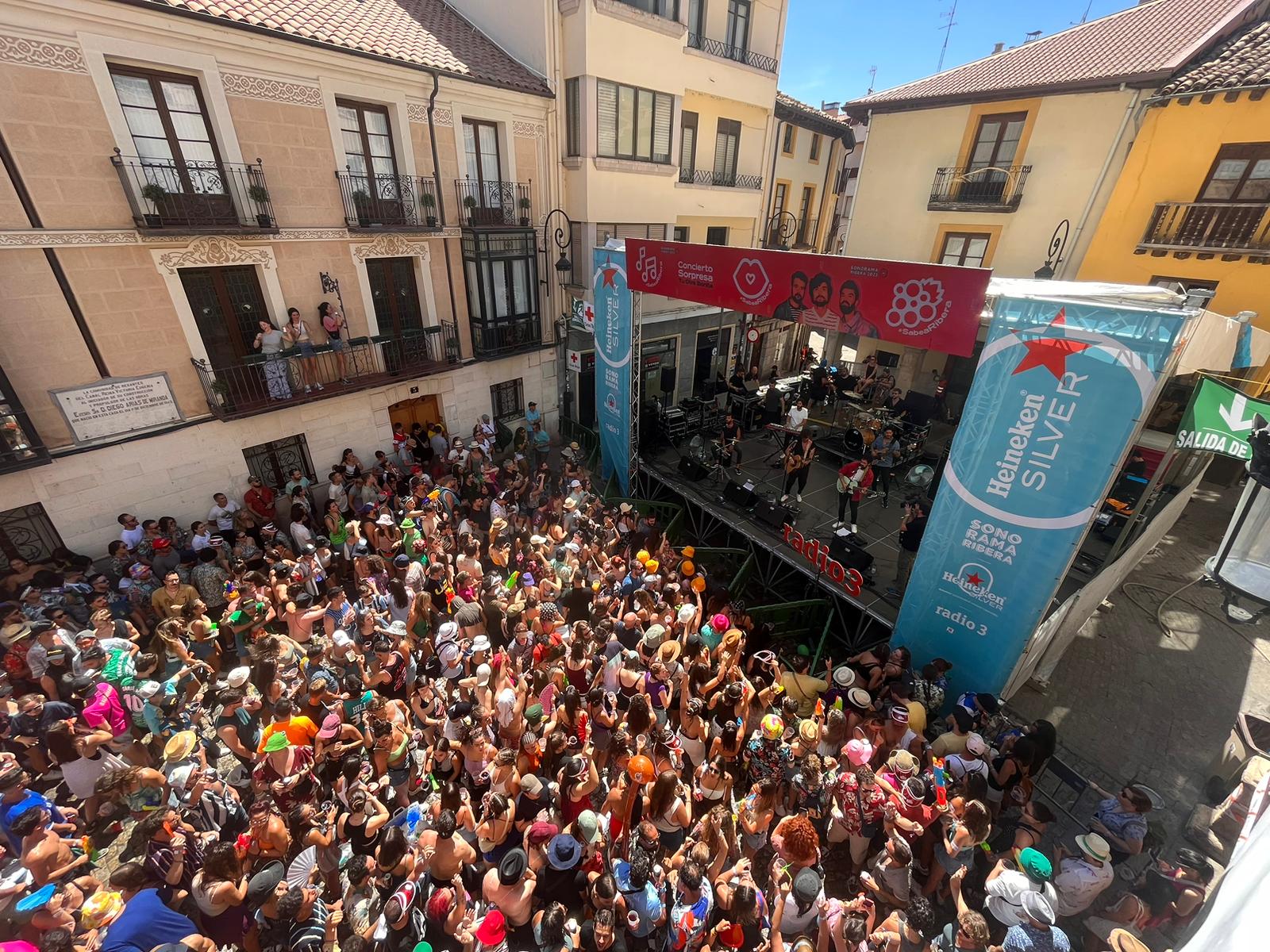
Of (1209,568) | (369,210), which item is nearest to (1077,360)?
(1209,568)

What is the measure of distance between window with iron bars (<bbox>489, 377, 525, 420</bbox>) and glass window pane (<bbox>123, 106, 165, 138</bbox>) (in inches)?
329

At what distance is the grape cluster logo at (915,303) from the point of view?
281 inches

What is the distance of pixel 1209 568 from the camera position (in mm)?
6359

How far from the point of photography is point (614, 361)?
1326cm

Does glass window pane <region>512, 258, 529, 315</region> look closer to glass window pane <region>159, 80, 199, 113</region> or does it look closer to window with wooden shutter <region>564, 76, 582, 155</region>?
window with wooden shutter <region>564, 76, 582, 155</region>

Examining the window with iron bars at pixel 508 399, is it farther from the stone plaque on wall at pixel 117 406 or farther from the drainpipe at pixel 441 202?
the stone plaque on wall at pixel 117 406

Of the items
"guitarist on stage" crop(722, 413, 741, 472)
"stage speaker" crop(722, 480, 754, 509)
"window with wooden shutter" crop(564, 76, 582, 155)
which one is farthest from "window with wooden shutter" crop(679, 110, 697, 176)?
"stage speaker" crop(722, 480, 754, 509)

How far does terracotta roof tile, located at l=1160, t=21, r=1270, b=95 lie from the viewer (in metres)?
11.4

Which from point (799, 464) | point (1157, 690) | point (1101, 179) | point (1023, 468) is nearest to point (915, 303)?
point (1023, 468)

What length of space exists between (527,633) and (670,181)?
50.6 feet

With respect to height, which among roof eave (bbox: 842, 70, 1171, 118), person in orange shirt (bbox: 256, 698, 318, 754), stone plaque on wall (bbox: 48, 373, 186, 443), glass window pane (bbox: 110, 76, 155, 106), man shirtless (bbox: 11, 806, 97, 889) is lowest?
man shirtless (bbox: 11, 806, 97, 889)

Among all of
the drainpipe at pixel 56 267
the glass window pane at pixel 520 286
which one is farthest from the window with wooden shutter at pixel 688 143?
the drainpipe at pixel 56 267

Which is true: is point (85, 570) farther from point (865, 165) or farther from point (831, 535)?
point (865, 165)

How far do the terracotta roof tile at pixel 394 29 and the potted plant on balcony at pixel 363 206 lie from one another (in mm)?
2653
